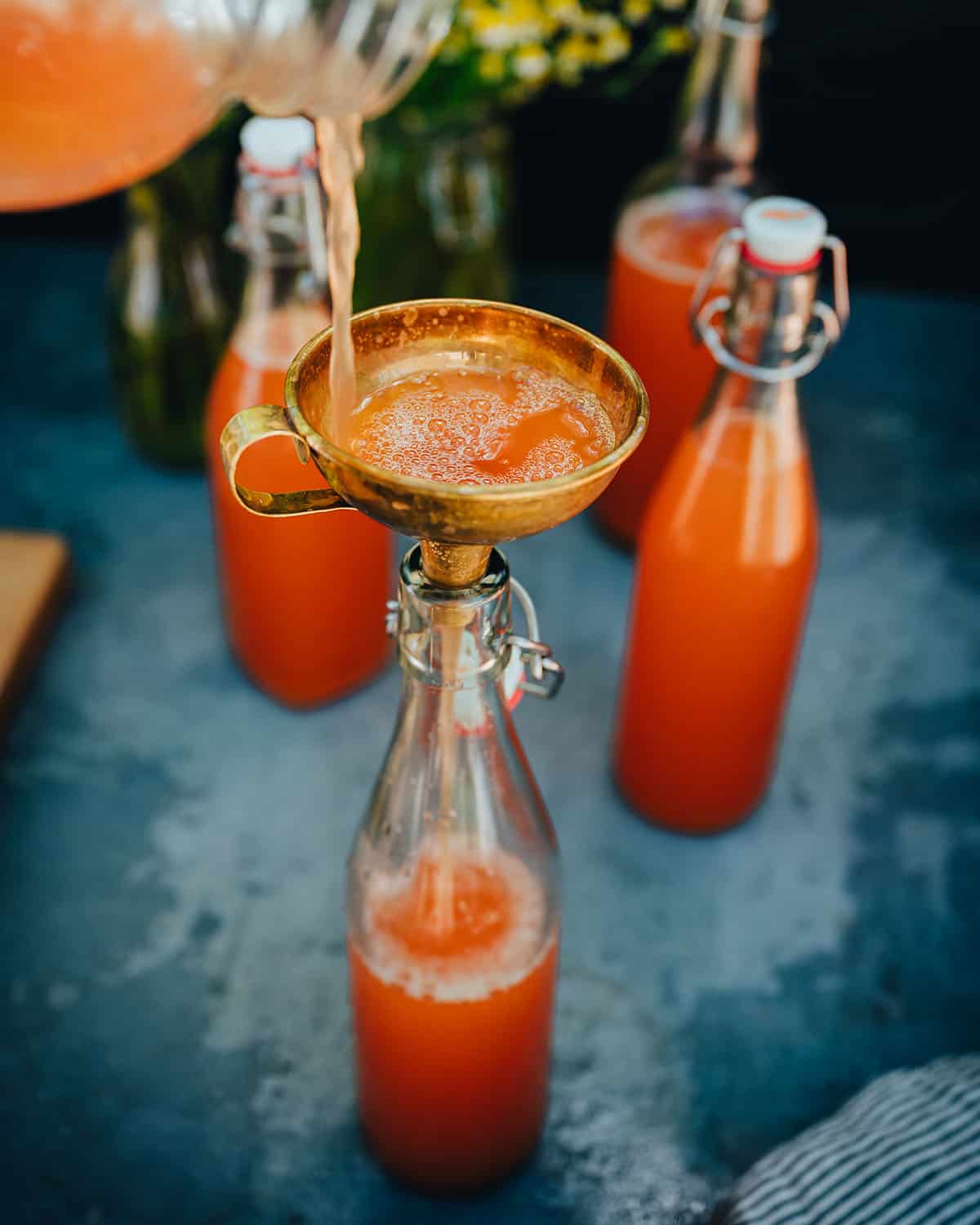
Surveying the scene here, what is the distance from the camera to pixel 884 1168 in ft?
2.05

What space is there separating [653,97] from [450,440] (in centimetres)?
96

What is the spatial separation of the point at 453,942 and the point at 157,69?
1.37 feet

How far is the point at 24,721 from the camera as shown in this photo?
0.93 metres

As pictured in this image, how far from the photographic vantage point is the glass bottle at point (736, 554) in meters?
0.72

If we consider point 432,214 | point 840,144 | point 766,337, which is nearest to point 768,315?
point 766,337

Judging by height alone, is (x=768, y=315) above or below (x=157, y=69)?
below

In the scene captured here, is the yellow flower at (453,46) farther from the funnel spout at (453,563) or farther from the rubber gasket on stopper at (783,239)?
the funnel spout at (453,563)

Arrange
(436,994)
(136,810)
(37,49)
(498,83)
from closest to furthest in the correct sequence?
1. (37,49)
2. (436,994)
3. (136,810)
4. (498,83)

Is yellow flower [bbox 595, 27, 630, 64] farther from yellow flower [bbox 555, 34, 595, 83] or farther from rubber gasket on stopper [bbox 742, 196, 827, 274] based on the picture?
rubber gasket on stopper [bbox 742, 196, 827, 274]

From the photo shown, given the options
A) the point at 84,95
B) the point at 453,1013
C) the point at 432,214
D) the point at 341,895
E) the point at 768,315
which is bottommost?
the point at 341,895

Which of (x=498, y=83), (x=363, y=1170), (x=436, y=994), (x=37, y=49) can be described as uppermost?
(x=37, y=49)

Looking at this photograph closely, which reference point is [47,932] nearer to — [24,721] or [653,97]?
[24,721]

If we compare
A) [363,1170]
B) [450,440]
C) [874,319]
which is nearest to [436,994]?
[363,1170]

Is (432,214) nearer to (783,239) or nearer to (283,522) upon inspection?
(283,522)
